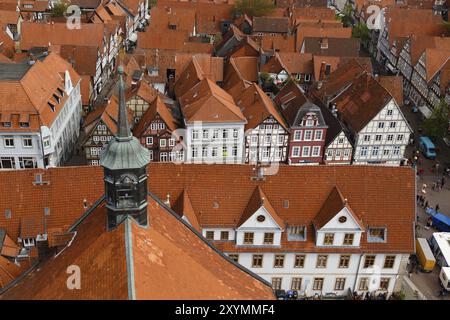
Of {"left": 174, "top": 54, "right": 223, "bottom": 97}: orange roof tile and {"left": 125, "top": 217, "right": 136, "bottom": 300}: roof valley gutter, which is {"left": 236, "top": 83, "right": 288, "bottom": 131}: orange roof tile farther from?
{"left": 125, "top": 217, "right": 136, "bottom": 300}: roof valley gutter

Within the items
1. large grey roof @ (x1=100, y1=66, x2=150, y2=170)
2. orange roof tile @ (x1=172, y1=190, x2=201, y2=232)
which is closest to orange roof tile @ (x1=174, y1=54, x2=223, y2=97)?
orange roof tile @ (x1=172, y1=190, x2=201, y2=232)

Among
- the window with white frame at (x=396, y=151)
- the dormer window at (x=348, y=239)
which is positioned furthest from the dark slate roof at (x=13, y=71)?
the window with white frame at (x=396, y=151)

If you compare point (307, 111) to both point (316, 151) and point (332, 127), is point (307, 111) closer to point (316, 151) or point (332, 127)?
point (332, 127)

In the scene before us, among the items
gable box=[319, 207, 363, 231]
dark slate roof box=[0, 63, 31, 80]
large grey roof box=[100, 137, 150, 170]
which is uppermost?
large grey roof box=[100, 137, 150, 170]

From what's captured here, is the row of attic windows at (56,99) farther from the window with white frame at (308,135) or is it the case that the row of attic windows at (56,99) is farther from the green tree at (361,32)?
the green tree at (361,32)

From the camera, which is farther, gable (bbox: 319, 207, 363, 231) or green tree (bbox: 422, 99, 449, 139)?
green tree (bbox: 422, 99, 449, 139)
